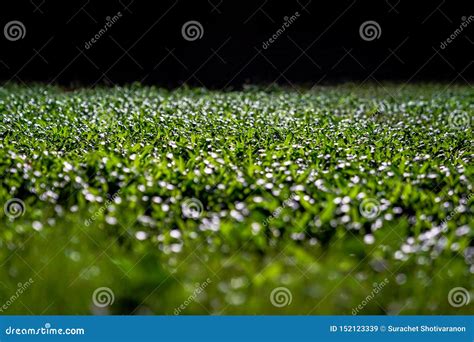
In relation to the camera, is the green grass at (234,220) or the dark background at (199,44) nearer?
the green grass at (234,220)

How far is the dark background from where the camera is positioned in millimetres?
18250

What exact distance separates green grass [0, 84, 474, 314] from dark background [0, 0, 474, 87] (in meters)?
11.1

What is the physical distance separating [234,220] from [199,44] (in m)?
14.5

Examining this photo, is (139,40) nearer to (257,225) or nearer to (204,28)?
(204,28)

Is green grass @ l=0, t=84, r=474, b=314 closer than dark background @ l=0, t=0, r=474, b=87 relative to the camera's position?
Yes

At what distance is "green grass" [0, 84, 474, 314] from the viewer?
3512 millimetres

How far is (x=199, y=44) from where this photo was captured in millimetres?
18281

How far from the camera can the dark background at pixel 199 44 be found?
18250 mm

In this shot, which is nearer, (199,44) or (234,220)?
(234,220)

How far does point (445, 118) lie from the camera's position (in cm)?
935

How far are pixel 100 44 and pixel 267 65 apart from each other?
17.7ft

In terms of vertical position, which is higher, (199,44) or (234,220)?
(234,220)

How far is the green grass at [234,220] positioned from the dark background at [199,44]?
36.4 ft

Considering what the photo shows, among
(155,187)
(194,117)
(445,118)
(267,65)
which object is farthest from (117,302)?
(267,65)
